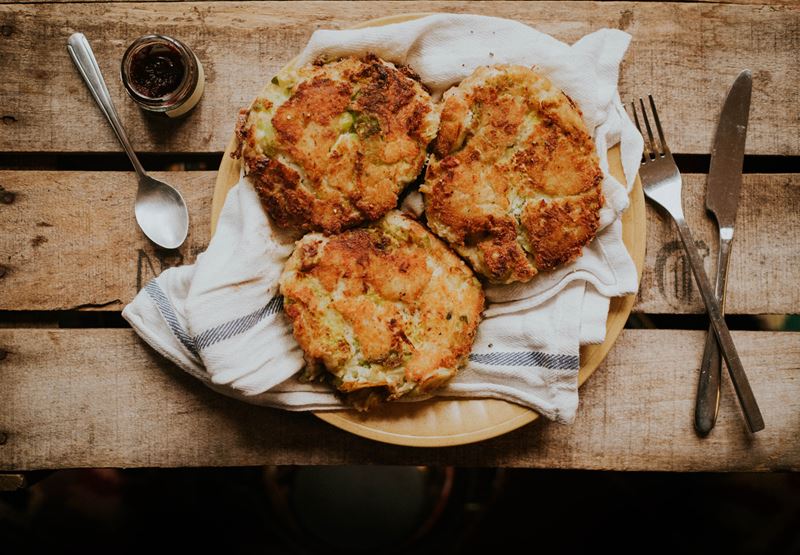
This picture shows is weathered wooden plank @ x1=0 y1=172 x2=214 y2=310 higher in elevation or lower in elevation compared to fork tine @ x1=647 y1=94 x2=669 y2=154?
lower

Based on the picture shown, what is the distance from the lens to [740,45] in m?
2.16

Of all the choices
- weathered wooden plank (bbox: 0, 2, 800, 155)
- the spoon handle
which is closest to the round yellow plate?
weathered wooden plank (bbox: 0, 2, 800, 155)

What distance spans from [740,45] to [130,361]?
2395 mm

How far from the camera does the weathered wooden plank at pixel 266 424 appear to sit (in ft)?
6.81

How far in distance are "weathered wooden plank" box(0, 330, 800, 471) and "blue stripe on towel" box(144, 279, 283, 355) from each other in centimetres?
25

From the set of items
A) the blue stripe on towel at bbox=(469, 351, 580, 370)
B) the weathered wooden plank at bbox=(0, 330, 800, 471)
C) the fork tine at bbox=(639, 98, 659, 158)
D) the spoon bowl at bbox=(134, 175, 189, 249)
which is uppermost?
the fork tine at bbox=(639, 98, 659, 158)

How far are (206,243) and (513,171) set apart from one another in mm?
1046

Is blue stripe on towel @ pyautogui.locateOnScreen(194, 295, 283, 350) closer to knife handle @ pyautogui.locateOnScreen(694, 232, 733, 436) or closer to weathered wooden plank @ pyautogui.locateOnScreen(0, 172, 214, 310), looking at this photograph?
weathered wooden plank @ pyautogui.locateOnScreen(0, 172, 214, 310)

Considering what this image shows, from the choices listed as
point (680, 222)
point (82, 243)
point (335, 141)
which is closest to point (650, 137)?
point (680, 222)

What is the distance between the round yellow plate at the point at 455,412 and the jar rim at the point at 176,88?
0.27 meters

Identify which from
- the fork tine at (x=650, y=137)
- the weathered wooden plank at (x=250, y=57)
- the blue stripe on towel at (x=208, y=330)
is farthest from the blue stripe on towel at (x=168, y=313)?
the fork tine at (x=650, y=137)

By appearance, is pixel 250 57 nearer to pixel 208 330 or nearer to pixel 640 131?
pixel 208 330

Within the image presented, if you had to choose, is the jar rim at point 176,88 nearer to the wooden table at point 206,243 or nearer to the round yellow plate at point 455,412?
the wooden table at point 206,243

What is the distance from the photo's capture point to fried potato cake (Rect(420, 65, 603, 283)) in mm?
1740
